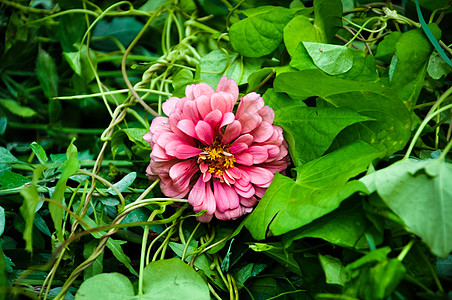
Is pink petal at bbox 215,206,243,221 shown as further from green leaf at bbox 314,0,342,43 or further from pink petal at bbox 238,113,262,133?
green leaf at bbox 314,0,342,43

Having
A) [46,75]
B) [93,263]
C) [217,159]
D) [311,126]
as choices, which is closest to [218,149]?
[217,159]

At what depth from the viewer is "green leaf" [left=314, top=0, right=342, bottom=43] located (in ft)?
1.65

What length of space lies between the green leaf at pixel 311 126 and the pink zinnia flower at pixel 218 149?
0.7 inches

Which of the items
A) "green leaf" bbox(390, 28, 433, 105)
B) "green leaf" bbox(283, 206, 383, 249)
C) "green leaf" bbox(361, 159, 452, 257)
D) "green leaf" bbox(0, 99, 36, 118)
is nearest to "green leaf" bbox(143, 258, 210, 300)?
"green leaf" bbox(283, 206, 383, 249)

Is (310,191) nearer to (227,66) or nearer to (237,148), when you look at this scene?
(237,148)

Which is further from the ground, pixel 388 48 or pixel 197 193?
pixel 388 48

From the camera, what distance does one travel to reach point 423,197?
0.34 meters

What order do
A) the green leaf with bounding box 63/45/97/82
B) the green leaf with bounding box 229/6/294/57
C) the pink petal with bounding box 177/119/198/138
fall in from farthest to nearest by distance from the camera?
the green leaf with bounding box 63/45/97/82
the green leaf with bounding box 229/6/294/57
the pink petal with bounding box 177/119/198/138

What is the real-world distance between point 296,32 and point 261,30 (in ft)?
0.17

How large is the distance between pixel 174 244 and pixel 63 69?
0.51m

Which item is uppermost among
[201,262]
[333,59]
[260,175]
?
[333,59]

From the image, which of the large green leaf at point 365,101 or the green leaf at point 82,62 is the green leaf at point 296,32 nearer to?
the large green leaf at point 365,101

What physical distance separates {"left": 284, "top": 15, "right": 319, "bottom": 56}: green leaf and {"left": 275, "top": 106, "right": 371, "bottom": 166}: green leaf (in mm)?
97

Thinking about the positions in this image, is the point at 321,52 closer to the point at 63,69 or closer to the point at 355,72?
the point at 355,72
